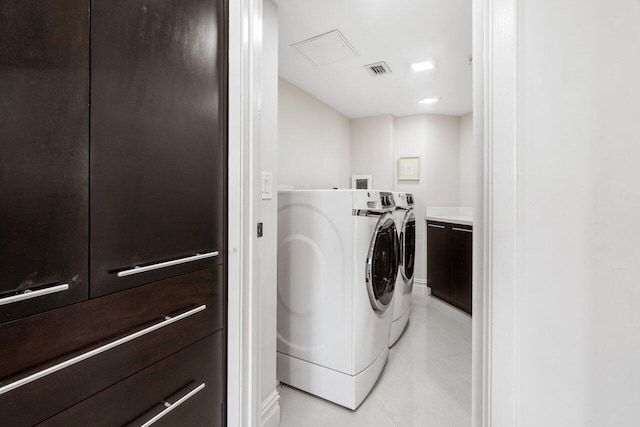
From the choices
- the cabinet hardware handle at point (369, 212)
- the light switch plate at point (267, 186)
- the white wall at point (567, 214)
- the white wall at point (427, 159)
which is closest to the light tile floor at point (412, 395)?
the white wall at point (567, 214)

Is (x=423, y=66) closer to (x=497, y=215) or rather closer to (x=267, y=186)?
(x=267, y=186)

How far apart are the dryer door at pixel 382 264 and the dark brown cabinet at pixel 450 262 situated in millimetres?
1160

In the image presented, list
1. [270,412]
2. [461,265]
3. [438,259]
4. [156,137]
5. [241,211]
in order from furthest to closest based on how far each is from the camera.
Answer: [438,259]
[461,265]
[270,412]
[241,211]
[156,137]

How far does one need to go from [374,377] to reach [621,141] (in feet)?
5.70

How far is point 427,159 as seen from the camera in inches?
147

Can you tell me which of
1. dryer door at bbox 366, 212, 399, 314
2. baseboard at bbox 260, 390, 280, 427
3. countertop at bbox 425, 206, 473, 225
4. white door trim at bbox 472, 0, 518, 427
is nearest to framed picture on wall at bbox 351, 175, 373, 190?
countertop at bbox 425, 206, 473, 225

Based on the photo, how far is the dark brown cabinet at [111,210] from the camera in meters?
0.57

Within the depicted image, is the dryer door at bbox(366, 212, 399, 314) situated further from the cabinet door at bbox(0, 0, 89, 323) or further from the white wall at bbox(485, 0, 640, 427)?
the cabinet door at bbox(0, 0, 89, 323)

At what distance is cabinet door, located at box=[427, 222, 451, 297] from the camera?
Answer: 3264 mm

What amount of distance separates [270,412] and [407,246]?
5.81ft

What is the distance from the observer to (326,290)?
67.0 inches

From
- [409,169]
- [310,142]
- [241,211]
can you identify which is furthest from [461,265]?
[241,211]

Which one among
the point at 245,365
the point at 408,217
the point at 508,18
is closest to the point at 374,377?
the point at 245,365

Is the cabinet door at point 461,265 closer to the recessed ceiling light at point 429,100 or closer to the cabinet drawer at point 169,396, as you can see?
the recessed ceiling light at point 429,100
